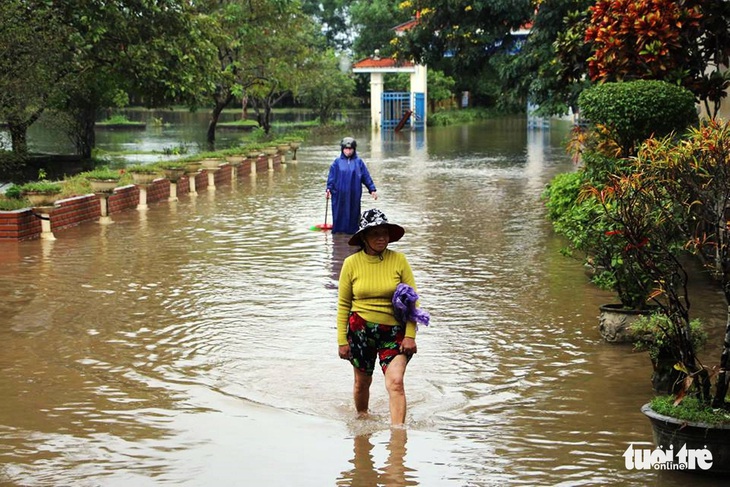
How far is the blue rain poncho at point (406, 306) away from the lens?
6621 millimetres

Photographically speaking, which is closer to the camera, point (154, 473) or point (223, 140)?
point (154, 473)

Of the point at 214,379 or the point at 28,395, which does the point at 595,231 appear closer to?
the point at 214,379

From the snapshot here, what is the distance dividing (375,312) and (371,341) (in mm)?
195

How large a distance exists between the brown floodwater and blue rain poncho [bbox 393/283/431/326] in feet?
2.43

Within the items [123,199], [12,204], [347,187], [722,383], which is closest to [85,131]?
[123,199]

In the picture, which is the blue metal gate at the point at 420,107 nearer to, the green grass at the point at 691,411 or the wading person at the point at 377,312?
the wading person at the point at 377,312

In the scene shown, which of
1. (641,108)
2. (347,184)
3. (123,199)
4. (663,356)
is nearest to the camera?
(663,356)

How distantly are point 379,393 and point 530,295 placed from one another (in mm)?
3734

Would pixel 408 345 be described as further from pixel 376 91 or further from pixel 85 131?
pixel 376 91

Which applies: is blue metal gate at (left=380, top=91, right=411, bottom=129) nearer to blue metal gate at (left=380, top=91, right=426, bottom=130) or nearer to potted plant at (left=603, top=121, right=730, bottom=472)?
blue metal gate at (left=380, top=91, right=426, bottom=130)

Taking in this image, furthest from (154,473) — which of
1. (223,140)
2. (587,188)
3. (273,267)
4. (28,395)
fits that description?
(223,140)

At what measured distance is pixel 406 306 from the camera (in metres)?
6.64

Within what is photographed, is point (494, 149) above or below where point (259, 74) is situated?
below

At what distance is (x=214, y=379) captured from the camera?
8.14 metres
